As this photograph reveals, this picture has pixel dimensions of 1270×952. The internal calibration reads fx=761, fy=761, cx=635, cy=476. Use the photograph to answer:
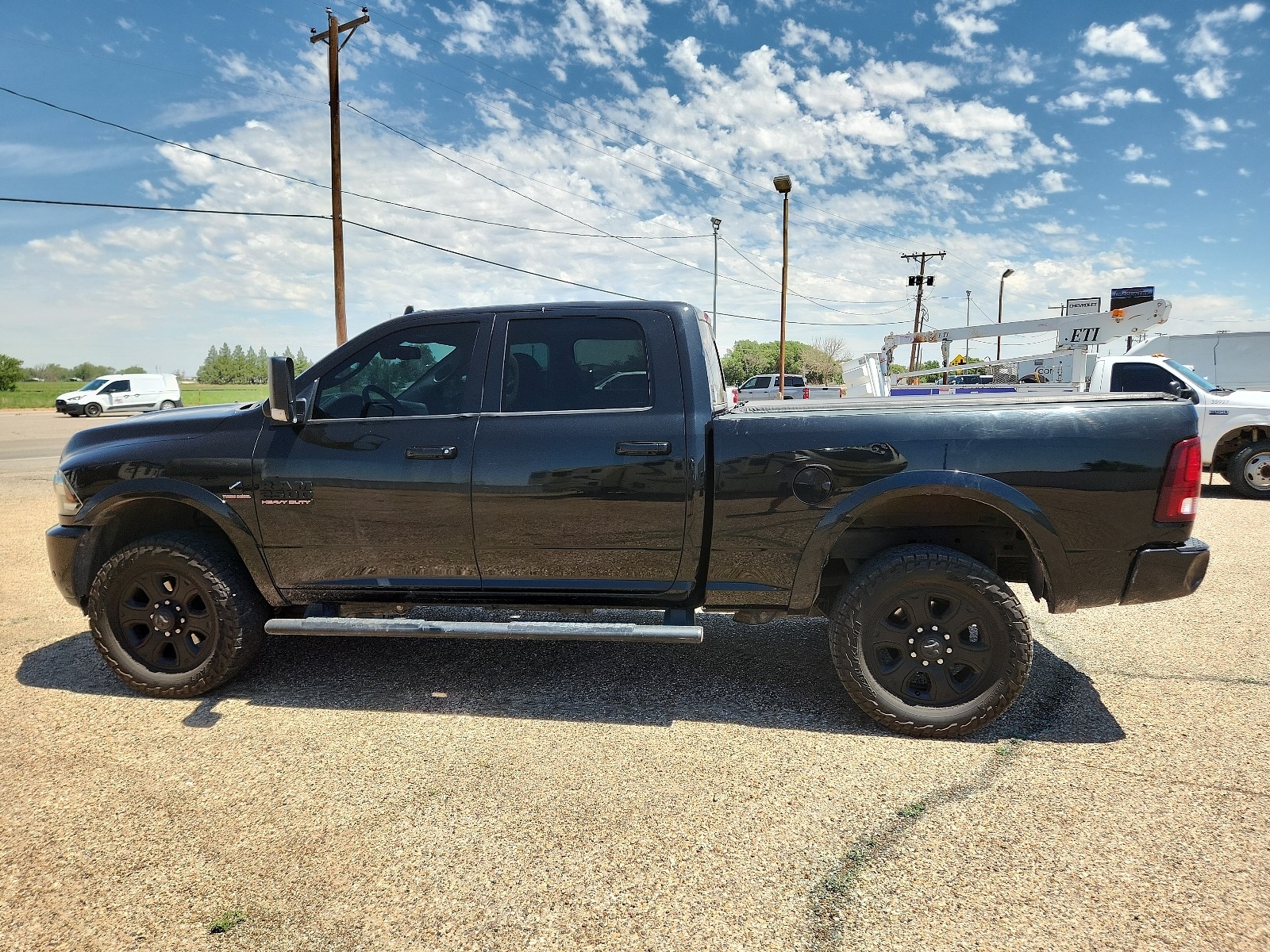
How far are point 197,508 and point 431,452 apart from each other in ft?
4.05

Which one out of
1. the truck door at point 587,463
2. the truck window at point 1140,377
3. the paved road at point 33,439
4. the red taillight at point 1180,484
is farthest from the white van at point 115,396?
the red taillight at point 1180,484

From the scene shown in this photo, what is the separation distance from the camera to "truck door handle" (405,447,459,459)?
3.52 metres

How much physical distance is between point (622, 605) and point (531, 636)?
1.47ft

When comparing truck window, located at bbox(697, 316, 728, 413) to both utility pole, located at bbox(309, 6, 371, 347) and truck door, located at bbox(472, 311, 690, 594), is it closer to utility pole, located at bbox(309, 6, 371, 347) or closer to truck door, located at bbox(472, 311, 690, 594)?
truck door, located at bbox(472, 311, 690, 594)

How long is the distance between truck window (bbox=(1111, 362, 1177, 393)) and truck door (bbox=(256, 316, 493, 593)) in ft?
34.9

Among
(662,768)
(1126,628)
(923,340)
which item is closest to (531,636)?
(662,768)

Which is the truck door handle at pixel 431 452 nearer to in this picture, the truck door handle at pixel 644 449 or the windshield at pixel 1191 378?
the truck door handle at pixel 644 449

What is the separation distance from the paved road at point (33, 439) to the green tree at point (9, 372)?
113 feet

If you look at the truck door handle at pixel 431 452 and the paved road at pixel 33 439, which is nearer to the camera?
the truck door handle at pixel 431 452

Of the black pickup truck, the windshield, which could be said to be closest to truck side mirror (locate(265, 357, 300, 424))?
the black pickup truck

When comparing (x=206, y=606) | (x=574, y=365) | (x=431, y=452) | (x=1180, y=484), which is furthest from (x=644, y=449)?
(x=206, y=606)

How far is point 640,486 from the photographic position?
3377 millimetres

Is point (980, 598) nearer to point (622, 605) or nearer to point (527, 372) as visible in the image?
point (622, 605)

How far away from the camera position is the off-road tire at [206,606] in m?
3.70
